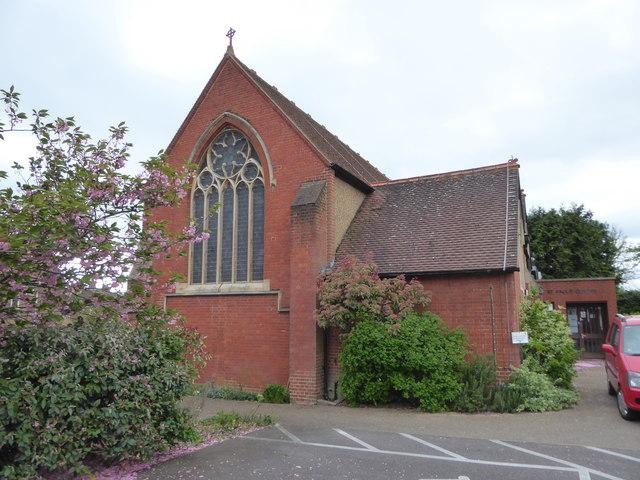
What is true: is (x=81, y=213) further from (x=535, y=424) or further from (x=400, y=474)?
(x=535, y=424)

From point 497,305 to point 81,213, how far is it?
29.7ft

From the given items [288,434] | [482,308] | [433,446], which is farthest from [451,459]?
[482,308]

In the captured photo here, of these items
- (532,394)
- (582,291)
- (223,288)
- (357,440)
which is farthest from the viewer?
(582,291)

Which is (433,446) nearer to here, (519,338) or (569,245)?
(519,338)

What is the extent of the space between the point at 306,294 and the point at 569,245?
2752 cm

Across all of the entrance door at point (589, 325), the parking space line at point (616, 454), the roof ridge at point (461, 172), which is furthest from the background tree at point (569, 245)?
the parking space line at point (616, 454)

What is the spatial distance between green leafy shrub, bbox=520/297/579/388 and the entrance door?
40.1 feet

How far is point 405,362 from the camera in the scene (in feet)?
35.3

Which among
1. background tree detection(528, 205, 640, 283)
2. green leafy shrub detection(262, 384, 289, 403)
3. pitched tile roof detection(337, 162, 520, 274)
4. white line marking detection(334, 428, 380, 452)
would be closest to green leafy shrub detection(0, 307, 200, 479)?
white line marking detection(334, 428, 380, 452)

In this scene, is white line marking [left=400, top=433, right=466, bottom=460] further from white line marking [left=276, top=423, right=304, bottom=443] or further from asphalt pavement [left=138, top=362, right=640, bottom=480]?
white line marking [left=276, top=423, right=304, bottom=443]

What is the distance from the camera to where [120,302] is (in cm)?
640

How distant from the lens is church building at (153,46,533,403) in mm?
12164

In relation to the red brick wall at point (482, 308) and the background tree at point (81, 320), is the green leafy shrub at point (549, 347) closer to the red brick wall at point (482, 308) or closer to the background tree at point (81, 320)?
the red brick wall at point (482, 308)

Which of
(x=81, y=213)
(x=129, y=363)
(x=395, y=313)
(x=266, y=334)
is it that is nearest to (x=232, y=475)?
(x=129, y=363)
